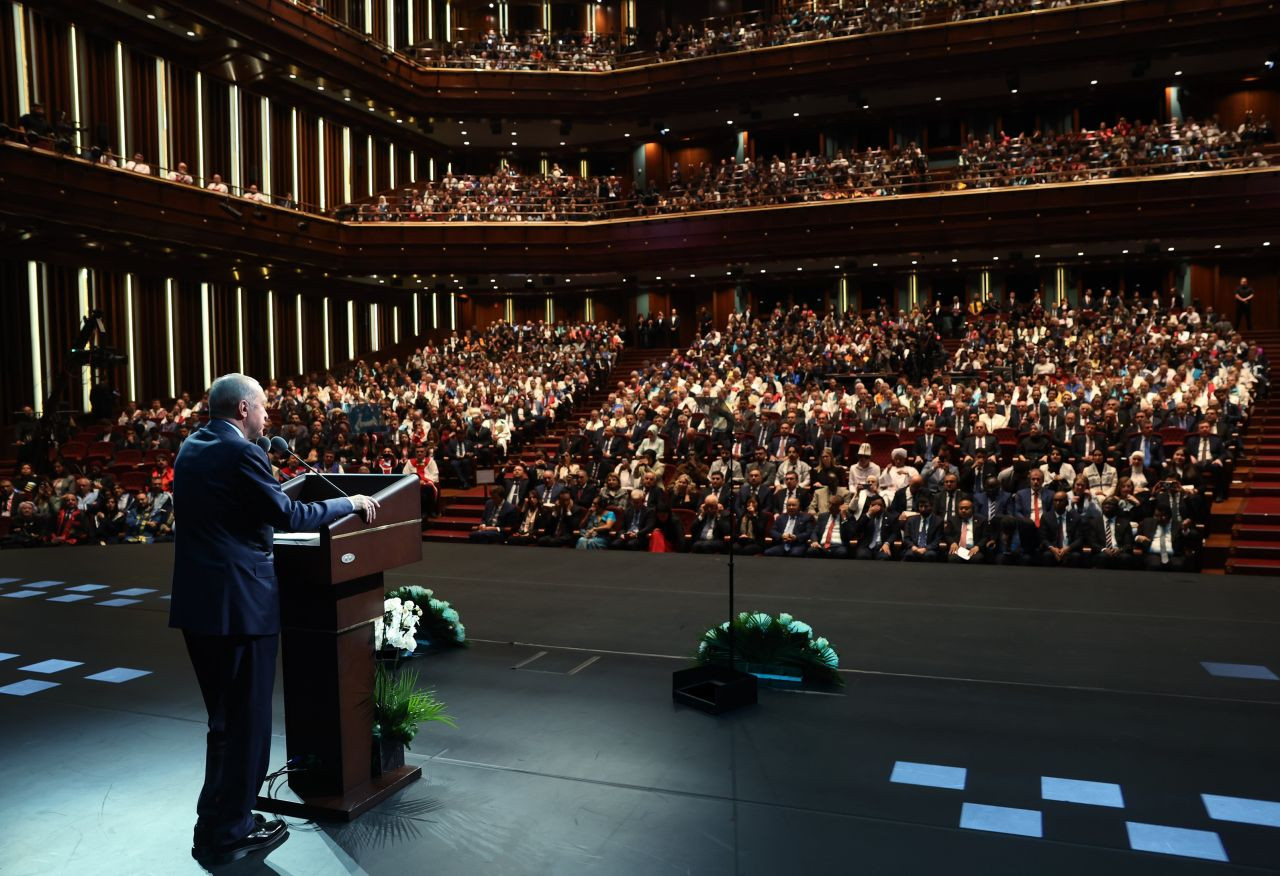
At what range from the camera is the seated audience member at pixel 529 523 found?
32.0ft

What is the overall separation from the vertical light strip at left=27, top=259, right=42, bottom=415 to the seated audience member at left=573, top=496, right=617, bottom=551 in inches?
406

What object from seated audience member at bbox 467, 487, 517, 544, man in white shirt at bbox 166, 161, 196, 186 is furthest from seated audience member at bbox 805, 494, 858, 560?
man in white shirt at bbox 166, 161, 196, 186

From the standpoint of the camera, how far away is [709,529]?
8.91 m

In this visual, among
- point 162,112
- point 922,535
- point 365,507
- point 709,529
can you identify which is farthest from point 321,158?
point 365,507

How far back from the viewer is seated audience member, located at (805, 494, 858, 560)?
828cm

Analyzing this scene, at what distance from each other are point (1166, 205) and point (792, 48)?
7834 millimetres

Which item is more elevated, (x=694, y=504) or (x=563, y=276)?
(x=563, y=276)

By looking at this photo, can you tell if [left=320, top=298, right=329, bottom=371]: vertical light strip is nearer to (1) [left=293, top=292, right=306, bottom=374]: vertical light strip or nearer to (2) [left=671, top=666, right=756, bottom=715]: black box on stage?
(1) [left=293, top=292, right=306, bottom=374]: vertical light strip

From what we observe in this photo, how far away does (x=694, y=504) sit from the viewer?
9.38 m

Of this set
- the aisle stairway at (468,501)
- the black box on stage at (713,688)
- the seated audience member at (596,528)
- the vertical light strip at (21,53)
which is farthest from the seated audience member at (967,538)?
the vertical light strip at (21,53)

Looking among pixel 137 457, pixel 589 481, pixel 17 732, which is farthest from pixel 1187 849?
pixel 137 457

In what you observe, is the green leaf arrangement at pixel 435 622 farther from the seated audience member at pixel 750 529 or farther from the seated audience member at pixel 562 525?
the seated audience member at pixel 562 525

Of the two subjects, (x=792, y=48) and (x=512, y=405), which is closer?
(x=512, y=405)

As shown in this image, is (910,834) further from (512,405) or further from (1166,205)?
(1166,205)
